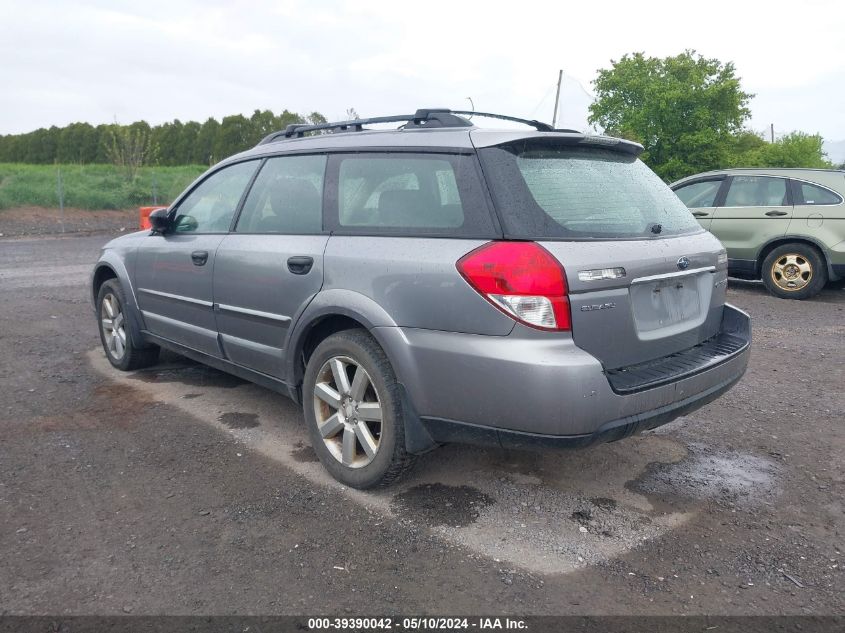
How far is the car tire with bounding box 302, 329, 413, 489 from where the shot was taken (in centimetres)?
326

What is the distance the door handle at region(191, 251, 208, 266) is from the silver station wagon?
12cm

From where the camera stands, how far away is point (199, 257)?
447 cm

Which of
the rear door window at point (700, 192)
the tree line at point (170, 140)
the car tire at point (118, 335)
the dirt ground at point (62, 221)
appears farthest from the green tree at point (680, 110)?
the car tire at point (118, 335)

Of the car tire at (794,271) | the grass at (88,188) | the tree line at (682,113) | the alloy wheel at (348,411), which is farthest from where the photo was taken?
the tree line at (682,113)

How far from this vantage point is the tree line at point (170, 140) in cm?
4481

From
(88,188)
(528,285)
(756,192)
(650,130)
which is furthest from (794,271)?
(650,130)

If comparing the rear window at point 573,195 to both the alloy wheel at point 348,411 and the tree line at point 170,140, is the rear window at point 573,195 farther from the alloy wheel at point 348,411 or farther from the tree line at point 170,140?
the tree line at point 170,140

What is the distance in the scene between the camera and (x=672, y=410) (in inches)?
124

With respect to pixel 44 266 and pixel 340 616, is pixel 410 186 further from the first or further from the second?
pixel 44 266

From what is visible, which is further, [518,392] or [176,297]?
[176,297]

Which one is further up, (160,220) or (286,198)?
(286,198)

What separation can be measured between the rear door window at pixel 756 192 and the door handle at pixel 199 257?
808cm

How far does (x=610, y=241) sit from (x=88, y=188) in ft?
93.3

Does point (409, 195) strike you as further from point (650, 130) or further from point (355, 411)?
point (650, 130)
